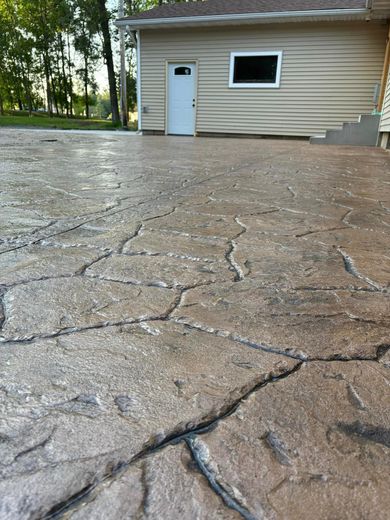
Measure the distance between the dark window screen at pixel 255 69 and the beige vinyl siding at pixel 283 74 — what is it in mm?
241

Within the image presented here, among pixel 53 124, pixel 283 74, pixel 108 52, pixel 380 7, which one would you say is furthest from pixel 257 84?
pixel 108 52

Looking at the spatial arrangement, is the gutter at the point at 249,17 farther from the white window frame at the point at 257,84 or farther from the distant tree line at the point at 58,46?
the distant tree line at the point at 58,46

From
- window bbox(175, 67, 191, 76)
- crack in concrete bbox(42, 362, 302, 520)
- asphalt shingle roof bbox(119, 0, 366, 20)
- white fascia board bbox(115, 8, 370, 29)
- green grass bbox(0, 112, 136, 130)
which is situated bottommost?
green grass bbox(0, 112, 136, 130)

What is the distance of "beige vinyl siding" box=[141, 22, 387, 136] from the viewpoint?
9.98m

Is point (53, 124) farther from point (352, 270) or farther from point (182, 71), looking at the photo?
point (352, 270)

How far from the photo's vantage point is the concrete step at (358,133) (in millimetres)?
9031

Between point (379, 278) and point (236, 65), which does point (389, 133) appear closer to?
point (236, 65)

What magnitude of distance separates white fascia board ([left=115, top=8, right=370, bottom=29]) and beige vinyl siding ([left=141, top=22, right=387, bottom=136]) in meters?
0.44

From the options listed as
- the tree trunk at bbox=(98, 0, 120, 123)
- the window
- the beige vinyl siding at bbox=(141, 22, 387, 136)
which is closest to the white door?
the window

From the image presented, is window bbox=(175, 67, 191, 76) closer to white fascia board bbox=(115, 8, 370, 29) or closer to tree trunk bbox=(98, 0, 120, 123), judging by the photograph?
white fascia board bbox=(115, 8, 370, 29)

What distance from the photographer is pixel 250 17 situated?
9.99 metres

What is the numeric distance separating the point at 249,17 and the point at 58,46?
1821cm

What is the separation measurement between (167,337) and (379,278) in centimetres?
87

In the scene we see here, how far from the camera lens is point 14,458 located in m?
0.63
